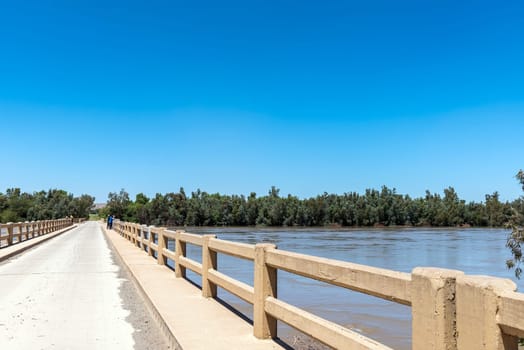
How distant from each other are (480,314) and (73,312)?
295 inches

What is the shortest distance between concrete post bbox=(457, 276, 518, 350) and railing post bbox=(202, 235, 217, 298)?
6.27 m

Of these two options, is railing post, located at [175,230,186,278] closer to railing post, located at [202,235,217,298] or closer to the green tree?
railing post, located at [202,235,217,298]

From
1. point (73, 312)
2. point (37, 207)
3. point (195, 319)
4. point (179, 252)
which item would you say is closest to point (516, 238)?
point (179, 252)

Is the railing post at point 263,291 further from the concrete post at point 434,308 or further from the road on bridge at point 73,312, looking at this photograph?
the concrete post at point 434,308

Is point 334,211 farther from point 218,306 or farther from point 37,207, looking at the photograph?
point 218,306

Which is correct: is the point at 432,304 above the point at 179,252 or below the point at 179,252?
above

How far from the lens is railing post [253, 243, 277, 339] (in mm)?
6105

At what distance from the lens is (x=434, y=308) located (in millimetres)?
3207

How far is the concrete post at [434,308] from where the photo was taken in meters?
3.14

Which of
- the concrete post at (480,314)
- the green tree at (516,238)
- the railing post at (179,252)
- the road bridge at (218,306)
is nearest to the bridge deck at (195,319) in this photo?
the road bridge at (218,306)

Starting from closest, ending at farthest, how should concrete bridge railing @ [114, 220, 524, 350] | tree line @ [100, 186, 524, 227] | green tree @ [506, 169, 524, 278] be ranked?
concrete bridge railing @ [114, 220, 524, 350], green tree @ [506, 169, 524, 278], tree line @ [100, 186, 524, 227]

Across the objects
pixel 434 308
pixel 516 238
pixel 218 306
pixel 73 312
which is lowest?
pixel 73 312

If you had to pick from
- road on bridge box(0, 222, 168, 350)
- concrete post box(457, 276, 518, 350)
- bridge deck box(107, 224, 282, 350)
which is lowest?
road on bridge box(0, 222, 168, 350)

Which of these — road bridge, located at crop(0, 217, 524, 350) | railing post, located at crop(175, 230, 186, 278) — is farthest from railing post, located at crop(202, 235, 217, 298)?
railing post, located at crop(175, 230, 186, 278)
